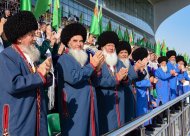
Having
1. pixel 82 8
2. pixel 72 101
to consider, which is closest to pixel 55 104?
pixel 72 101

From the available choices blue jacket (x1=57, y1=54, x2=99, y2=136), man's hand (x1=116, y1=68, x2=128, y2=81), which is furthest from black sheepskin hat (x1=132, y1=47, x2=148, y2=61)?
blue jacket (x1=57, y1=54, x2=99, y2=136)

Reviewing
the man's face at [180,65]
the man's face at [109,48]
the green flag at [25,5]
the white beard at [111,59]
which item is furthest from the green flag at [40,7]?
the man's face at [180,65]

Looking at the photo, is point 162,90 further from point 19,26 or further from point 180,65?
point 19,26

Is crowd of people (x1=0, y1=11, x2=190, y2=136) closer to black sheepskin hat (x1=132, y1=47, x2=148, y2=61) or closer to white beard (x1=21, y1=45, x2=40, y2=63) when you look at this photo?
white beard (x1=21, y1=45, x2=40, y2=63)

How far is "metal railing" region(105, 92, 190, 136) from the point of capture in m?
2.45

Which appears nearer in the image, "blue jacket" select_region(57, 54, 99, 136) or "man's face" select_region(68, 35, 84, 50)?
"blue jacket" select_region(57, 54, 99, 136)

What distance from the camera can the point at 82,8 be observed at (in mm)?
27500

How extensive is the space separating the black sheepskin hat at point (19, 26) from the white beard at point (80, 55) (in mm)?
693

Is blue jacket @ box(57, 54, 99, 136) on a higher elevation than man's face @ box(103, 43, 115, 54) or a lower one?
lower

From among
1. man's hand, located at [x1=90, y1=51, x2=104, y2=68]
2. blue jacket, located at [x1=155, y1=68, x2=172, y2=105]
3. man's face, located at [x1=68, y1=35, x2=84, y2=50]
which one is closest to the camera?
man's hand, located at [x1=90, y1=51, x2=104, y2=68]

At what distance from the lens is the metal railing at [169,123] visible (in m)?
2.45

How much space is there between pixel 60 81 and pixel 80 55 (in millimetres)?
314

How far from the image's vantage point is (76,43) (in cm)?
385

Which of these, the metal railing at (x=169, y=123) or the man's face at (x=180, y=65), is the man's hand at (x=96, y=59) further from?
the man's face at (x=180, y=65)
